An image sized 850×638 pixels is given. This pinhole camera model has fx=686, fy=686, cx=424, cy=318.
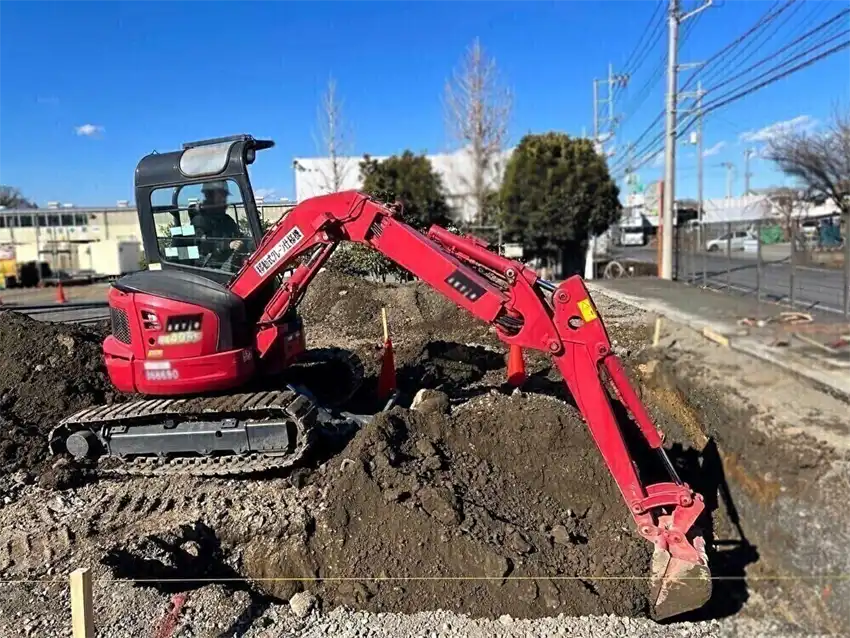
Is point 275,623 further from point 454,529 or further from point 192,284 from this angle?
point 192,284

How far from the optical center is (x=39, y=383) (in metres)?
8.42

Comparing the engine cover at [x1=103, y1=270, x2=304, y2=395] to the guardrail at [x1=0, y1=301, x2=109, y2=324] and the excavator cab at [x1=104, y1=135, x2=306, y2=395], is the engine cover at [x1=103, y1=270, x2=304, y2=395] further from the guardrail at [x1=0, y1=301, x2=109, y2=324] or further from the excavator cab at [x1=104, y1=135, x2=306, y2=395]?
the guardrail at [x1=0, y1=301, x2=109, y2=324]

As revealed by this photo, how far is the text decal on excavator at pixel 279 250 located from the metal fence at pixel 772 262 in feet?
31.6

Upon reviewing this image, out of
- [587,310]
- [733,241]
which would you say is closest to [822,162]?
[733,241]

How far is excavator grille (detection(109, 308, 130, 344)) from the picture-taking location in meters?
6.56

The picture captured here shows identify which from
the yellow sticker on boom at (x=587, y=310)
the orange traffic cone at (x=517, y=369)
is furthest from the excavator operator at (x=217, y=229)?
the orange traffic cone at (x=517, y=369)

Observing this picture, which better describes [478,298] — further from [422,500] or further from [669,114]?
[669,114]

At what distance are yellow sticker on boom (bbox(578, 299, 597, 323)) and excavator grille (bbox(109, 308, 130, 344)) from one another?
4275mm

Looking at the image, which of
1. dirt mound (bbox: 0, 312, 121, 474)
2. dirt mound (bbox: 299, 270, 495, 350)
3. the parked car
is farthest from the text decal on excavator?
the parked car

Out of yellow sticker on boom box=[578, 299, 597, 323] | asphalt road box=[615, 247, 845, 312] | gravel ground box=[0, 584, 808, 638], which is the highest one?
yellow sticker on boom box=[578, 299, 597, 323]

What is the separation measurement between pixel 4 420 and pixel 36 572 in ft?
11.3

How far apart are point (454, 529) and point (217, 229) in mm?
3735

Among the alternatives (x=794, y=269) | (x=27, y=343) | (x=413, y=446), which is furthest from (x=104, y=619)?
(x=794, y=269)

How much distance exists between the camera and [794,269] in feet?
45.6
